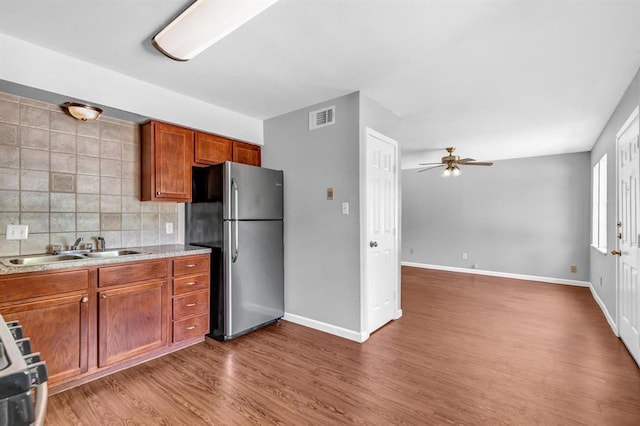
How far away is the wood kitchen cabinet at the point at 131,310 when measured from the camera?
2.23m

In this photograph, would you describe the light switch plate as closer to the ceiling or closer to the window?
the ceiling

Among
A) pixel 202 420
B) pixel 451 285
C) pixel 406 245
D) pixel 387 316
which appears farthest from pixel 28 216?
pixel 406 245

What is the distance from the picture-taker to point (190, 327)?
277 cm

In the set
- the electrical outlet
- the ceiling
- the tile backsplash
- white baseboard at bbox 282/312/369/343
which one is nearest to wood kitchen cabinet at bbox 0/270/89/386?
the tile backsplash

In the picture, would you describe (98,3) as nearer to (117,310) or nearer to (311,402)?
(117,310)

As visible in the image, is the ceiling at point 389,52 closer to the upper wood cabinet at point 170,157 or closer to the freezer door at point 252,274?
the upper wood cabinet at point 170,157

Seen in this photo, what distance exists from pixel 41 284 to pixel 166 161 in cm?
138

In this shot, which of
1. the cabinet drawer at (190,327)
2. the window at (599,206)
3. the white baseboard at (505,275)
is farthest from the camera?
the white baseboard at (505,275)

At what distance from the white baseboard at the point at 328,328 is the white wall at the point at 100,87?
83.8 inches

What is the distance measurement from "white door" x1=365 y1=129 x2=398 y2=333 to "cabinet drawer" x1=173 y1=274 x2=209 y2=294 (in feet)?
5.11

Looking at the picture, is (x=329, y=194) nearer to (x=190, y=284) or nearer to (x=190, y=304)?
(x=190, y=284)

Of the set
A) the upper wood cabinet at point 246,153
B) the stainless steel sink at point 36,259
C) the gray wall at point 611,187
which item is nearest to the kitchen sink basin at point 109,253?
the stainless steel sink at point 36,259

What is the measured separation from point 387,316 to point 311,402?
1605 mm

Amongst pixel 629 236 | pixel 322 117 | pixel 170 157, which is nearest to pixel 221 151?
pixel 170 157
